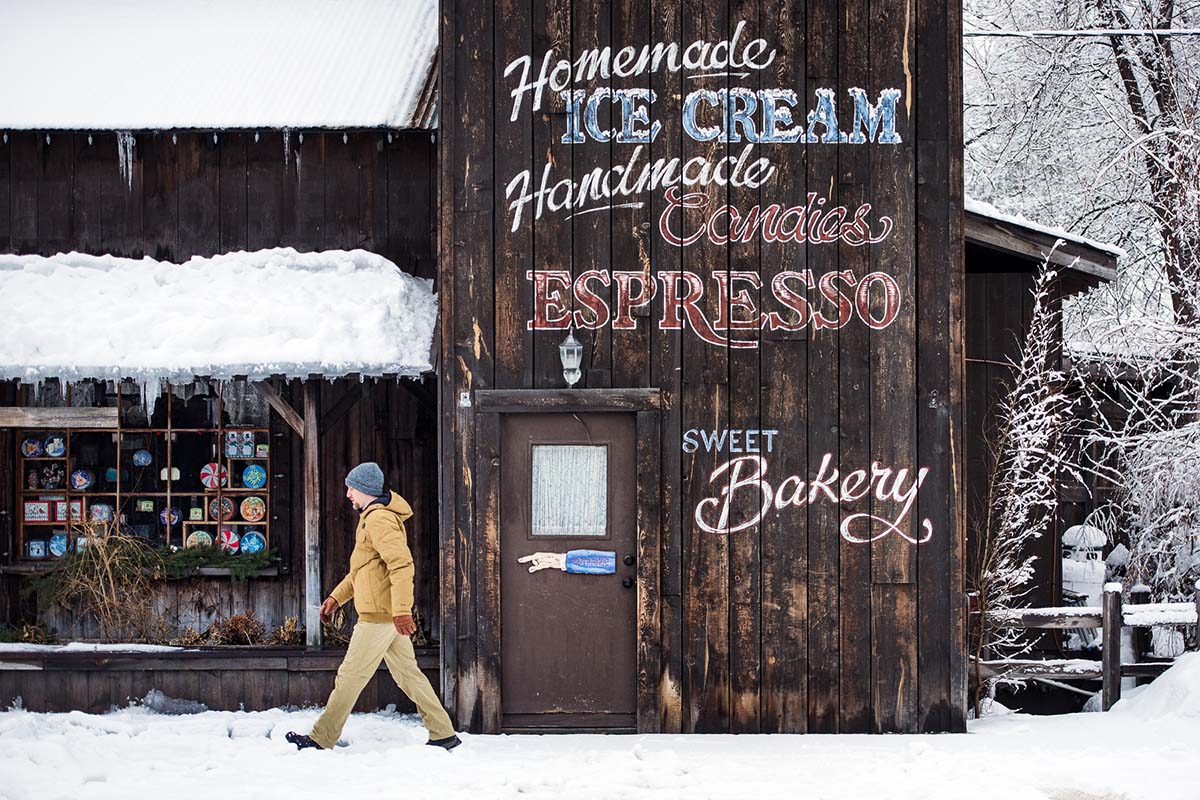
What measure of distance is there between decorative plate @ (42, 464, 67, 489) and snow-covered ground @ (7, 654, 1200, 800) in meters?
2.68

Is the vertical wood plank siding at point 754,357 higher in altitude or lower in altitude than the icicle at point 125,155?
lower

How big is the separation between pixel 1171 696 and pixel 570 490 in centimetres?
437

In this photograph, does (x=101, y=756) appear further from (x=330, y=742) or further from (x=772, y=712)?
(x=772, y=712)

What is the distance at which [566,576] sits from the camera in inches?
327

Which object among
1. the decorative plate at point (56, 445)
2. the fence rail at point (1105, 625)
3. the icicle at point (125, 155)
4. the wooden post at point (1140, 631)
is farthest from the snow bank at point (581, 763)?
the icicle at point (125, 155)

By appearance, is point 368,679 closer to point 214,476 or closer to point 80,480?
point 214,476

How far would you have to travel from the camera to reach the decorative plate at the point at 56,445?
10812 millimetres

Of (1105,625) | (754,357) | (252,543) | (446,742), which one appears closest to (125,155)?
(252,543)

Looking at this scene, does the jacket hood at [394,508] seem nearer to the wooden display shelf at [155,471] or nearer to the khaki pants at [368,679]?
the khaki pants at [368,679]

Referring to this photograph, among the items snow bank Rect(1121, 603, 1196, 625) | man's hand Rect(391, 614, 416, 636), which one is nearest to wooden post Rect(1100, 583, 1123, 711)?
snow bank Rect(1121, 603, 1196, 625)

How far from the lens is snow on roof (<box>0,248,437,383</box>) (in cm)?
884

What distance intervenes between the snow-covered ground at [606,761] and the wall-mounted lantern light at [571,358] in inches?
93.9

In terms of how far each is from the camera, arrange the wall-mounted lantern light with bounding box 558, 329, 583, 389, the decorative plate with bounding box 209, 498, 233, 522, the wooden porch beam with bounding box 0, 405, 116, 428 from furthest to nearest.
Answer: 1. the decorative plate with bounding box 209, 498, 233, 522
2. the wooden porch beam with bounding box 0, 405, 116, 428
3. the wall-mounted lantern light with bounding box 558, 329, 583, 389

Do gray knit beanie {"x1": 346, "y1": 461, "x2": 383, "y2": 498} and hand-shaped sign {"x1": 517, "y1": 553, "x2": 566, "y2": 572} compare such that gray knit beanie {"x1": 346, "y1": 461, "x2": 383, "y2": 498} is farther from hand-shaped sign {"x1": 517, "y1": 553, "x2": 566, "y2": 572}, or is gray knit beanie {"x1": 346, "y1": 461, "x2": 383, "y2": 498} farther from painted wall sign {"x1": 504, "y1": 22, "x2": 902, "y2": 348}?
painted wall sign {"x1": 504, "y1": 22, "x2": 902, "y2": 348}
